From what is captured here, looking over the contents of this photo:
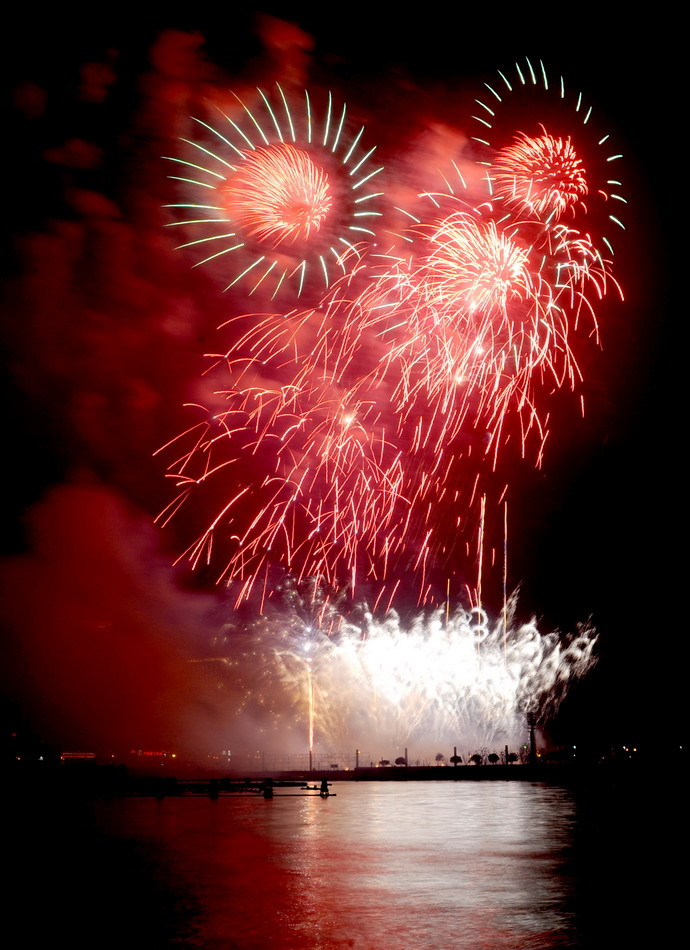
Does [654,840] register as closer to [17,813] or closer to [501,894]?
[501,894]

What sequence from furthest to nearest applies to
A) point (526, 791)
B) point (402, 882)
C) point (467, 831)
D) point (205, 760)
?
point (205, 760) < point (526, 791) < point (467, 831) < point (402, 882)

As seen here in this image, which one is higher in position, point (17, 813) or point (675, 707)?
point (675, 707)

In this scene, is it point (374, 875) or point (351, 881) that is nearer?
point (351, 881)

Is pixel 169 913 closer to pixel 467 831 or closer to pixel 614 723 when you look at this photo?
pixel 467 831

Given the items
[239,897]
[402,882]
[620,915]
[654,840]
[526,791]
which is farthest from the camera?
[526,791]

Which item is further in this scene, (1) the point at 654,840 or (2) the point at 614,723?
(2) the point at 614,723

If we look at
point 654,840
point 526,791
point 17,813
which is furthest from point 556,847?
point 526,791
